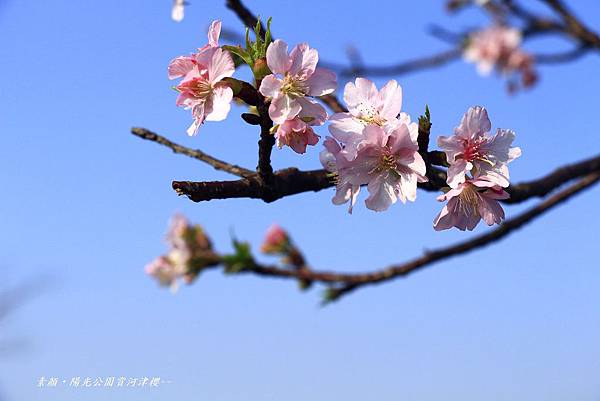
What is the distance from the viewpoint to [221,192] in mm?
1777

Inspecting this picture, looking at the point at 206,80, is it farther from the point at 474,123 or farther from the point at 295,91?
the point at 474,123

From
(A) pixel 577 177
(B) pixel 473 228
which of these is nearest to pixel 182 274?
(B) pixel 473 228

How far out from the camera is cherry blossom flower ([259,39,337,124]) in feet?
5.35

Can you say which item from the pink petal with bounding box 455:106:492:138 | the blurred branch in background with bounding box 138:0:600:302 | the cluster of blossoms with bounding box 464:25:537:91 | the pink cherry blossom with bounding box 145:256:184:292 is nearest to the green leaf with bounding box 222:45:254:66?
the blurred branch in background with bounding box 138:0:600:302

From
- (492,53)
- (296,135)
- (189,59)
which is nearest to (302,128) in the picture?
(296,135)

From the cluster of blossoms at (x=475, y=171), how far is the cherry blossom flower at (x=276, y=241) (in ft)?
1.64

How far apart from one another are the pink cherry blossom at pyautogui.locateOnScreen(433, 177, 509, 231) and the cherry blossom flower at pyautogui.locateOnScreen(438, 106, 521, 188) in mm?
27

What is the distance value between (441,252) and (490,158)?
0.51 metres

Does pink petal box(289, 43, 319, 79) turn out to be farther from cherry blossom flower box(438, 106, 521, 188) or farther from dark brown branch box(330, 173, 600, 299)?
dark brown branch box(330, 173, 600, 299)

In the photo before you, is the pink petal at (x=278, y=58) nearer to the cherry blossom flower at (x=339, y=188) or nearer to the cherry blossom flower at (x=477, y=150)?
the cherry blossom flower at (x=339, y=188)

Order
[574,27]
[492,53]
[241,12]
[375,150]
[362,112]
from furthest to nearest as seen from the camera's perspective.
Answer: [492,53], [241,12], [574,27], [362,112], [375,150]

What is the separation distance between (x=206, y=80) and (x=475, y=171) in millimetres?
739

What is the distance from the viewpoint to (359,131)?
1595mm

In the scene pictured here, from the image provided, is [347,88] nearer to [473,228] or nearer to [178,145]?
[473,228]
